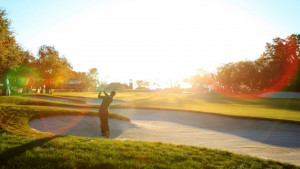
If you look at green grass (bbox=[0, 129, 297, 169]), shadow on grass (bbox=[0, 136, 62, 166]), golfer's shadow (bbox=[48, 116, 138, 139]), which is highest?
shadow on grass (bbox=[0, 136, 62, 166])

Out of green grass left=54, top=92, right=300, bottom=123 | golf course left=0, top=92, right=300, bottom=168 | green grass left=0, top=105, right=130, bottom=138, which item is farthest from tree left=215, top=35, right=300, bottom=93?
green grass left=0, top=105, right=130, bottom=138

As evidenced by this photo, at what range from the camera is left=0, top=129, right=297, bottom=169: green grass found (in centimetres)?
564

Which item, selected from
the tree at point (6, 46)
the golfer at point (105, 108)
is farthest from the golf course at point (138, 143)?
the tree at point (6, 46)

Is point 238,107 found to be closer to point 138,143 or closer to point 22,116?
point 138,143

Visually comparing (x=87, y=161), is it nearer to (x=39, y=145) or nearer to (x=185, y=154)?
(x=39, y=145)

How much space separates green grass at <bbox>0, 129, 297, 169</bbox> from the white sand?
8.71 ft

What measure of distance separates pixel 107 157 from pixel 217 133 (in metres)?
9.50

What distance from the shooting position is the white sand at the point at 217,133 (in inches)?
385

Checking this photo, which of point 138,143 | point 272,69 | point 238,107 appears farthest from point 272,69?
point 138,143

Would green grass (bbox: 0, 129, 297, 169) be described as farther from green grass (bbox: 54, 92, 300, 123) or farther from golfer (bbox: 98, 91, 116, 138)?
green grass (bbox: 54, 92, 300, 123)

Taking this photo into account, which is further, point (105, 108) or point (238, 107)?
point (238, 107)

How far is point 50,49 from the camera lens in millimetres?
53562

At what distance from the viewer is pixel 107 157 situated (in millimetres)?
6281

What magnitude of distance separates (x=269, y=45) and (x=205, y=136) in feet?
228
